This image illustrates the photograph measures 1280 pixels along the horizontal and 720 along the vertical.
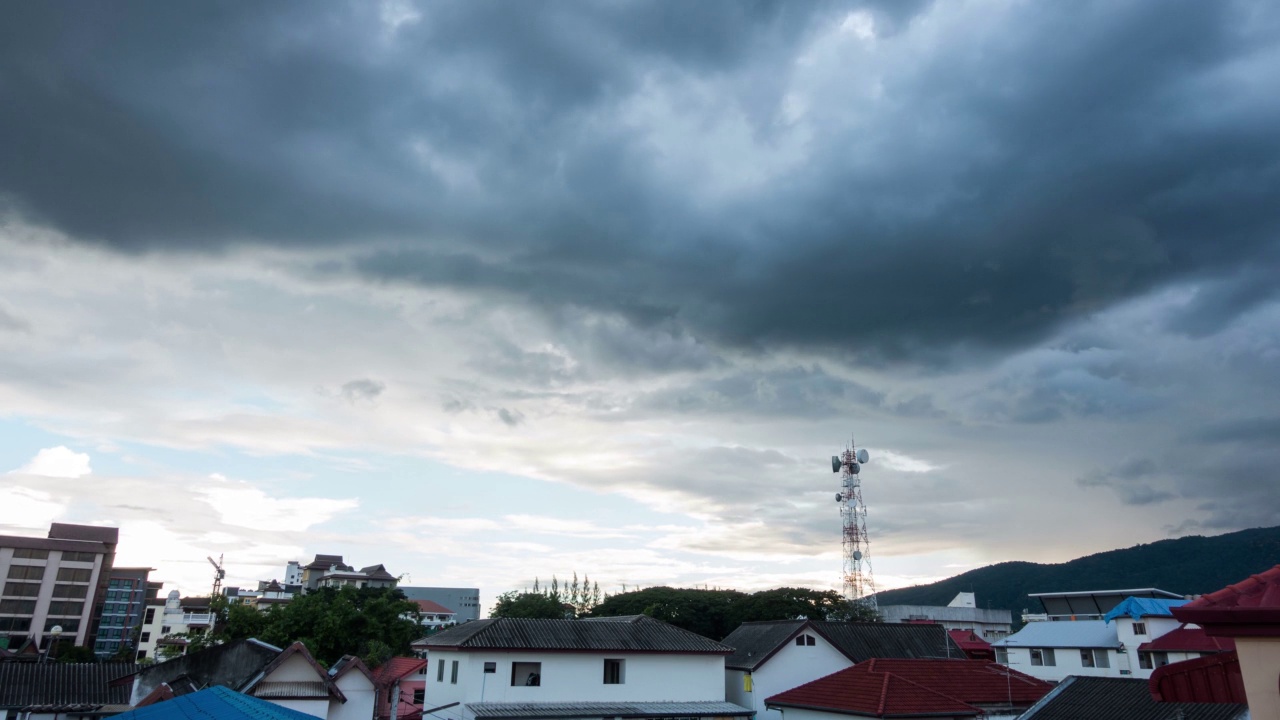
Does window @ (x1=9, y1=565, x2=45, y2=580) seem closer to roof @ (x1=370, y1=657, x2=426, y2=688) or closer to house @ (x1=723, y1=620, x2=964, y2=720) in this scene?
roof @ (x1=370, y1=657, x2=426, y2=688)

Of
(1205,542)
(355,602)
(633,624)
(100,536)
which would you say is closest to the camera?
(633,624)

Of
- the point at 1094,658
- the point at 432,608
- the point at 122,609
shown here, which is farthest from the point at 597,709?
the point at 432,608

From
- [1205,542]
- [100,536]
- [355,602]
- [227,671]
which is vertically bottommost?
[227,671]

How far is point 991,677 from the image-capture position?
33.2m

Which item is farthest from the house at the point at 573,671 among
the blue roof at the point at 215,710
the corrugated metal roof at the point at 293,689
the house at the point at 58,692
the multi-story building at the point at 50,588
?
the multi-story building at the point at 50,588

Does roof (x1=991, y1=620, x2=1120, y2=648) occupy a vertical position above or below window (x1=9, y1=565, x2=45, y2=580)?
below

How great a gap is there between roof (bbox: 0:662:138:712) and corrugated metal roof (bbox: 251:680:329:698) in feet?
14.2

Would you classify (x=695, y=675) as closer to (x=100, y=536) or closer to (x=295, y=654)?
(x=295, y=654)

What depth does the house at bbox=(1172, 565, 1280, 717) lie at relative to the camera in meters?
4.28

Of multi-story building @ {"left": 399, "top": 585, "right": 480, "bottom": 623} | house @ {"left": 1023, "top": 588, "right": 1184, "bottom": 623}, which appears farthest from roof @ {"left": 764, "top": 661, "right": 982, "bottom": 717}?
multi-story building @ {"left": 399, "top": 585, "right": 480, "bottom": 623}

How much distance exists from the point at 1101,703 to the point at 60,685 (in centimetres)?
3164

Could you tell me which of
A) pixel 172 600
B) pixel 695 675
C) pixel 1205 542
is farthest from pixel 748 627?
pixel 1205 542

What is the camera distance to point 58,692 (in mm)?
25406

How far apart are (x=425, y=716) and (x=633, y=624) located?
1029 centimetres
